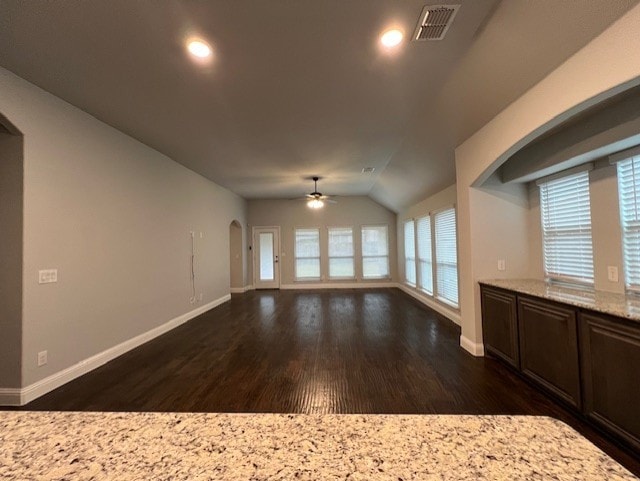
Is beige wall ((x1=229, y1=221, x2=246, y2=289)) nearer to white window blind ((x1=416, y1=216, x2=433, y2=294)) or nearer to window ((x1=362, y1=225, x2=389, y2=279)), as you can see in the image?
window ((x1=362, y1=225, x2=389, y2=279))

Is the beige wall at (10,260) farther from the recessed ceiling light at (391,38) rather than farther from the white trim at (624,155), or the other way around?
the white trim at (624,155)

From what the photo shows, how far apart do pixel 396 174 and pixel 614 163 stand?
362 cm

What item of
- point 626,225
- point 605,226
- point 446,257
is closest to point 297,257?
point 446,257

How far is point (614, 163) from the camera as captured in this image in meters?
2.62

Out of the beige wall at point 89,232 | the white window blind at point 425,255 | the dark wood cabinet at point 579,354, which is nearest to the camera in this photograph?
the dark wood cabinet at point 579,354

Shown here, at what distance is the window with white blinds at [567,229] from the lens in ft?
9.78

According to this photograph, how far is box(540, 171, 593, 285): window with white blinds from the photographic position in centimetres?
298

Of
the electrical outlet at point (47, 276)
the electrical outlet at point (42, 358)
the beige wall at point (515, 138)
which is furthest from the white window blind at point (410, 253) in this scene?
the electrical outlet at point (42, 358)

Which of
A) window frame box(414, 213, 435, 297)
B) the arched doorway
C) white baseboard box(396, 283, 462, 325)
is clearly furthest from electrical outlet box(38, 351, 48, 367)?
the arched doorway

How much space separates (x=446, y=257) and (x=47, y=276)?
5607mm

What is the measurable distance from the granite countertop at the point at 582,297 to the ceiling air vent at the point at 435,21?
223 cm

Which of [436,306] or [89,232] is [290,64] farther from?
[436,306]

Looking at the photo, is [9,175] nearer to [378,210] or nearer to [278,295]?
[278,295]

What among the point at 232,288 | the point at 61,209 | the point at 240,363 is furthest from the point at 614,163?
the point at 232,288
